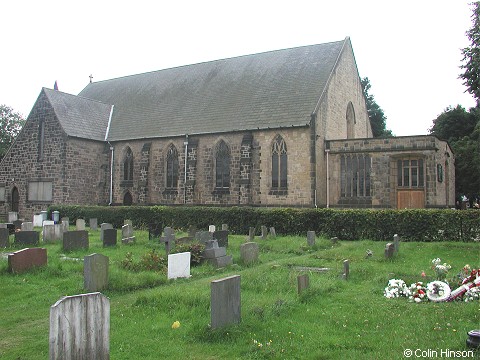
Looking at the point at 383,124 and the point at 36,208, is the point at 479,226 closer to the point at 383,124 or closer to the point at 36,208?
the point at 36,208

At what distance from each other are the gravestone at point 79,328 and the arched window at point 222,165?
23.6 metres

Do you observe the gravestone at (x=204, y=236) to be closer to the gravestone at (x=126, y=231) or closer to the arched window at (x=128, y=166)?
the gravestone at (x=126, y=231)

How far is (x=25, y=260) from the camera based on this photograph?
11531mm

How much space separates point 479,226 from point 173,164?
19.8 metres

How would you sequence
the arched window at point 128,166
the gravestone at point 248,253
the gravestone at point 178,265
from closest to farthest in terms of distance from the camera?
the gravestone at point 178,265, the gravestone at point 248,253, the arched window at point 128,166

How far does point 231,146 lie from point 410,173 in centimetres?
1080

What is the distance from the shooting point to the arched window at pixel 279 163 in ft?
88.6

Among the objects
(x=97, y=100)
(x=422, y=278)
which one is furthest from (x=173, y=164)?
(x=422, y=278)

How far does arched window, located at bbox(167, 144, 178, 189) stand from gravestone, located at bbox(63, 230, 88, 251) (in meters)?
16.1

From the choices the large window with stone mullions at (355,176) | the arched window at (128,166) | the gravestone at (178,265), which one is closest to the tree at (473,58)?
the large window with stone mullions at (355,176)

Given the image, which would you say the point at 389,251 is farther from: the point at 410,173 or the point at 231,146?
the point at 231,146

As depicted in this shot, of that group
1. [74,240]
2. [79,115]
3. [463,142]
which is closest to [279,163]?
[74,240]

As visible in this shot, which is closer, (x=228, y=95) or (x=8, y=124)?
(x=228, y=95)

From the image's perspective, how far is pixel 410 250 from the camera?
15758 mm
